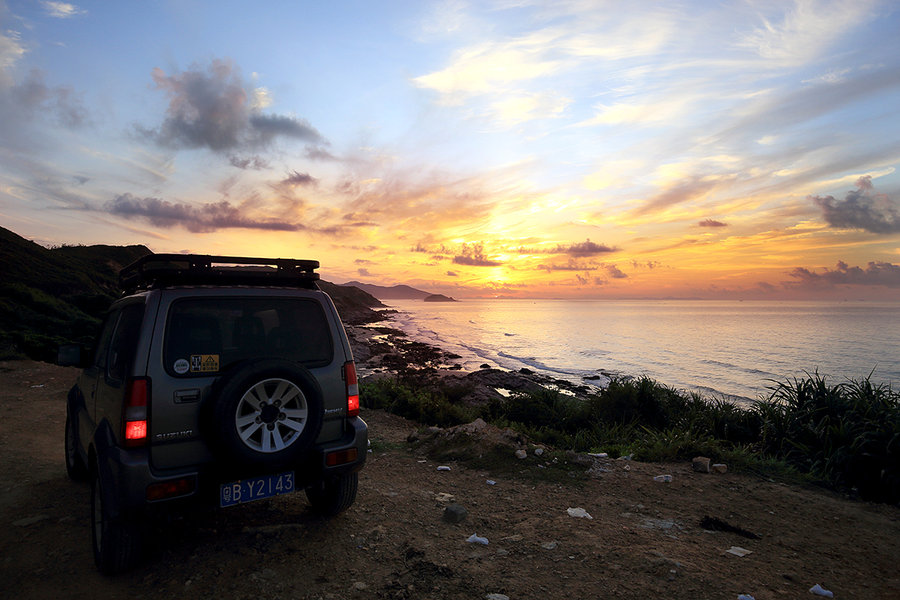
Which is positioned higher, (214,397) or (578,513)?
(214,397)

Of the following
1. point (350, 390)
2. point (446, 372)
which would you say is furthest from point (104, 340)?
point (446, 372)

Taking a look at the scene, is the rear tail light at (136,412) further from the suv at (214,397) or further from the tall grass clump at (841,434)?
the tall grass clump at (841,434)

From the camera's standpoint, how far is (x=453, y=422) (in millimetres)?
11430

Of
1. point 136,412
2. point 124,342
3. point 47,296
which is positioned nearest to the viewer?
point 136,412

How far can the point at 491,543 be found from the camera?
14.4 ft

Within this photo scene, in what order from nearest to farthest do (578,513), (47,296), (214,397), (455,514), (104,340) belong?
(214,397), (104,340), (455,514), (578,513), (47,296)

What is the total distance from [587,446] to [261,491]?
6920 mm

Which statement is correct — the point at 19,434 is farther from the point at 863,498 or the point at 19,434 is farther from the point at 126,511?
the point at 863,498

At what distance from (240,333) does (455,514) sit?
300 cm

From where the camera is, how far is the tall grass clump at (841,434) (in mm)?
6125

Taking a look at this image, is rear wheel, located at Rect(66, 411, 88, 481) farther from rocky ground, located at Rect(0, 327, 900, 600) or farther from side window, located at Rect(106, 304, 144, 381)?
side window, located at Rect(106, 304, 144, 381)

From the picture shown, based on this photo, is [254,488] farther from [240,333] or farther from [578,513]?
[578,513]

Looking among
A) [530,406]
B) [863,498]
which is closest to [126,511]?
[863,498]

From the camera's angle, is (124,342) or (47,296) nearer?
(124,342)
